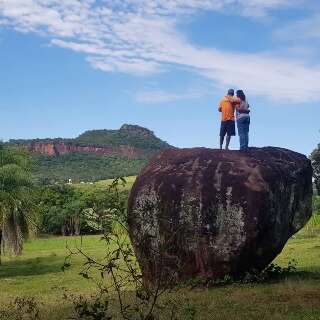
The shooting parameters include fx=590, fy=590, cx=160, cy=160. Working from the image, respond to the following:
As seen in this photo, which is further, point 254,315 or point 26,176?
point 26,176

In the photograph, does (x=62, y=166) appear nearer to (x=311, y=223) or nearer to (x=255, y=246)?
(x=311, y=223)

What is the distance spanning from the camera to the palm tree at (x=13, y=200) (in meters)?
31.7

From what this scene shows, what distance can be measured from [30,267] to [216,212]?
2109 centimetres

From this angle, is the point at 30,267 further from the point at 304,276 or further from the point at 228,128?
the point at 304,276

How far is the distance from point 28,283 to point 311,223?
24267mm

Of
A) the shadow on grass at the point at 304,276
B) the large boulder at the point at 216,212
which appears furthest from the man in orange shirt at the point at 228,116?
the shadow on grass at the point at 304,276

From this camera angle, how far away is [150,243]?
16672 mm

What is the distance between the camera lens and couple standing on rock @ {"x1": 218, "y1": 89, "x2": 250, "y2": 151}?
1941 centimetres

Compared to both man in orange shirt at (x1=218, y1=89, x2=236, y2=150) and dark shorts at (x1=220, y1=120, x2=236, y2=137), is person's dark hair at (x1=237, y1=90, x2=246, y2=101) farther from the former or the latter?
dark shorts at (x1=220, y1=120, x2=236, y2=137)

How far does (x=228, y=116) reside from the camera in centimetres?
1956

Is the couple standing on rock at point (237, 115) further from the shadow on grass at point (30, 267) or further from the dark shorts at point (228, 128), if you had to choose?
the shadow on grass at point (30, 267)

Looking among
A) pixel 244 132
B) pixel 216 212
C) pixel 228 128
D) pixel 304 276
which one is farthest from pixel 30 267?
pixel 216 212

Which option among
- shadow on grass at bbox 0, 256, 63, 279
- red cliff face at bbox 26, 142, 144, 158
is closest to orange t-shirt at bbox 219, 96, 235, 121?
shadow on grass at bbox 0, 256, 63, 279

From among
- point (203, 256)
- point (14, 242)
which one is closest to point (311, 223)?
point (14, 242)
